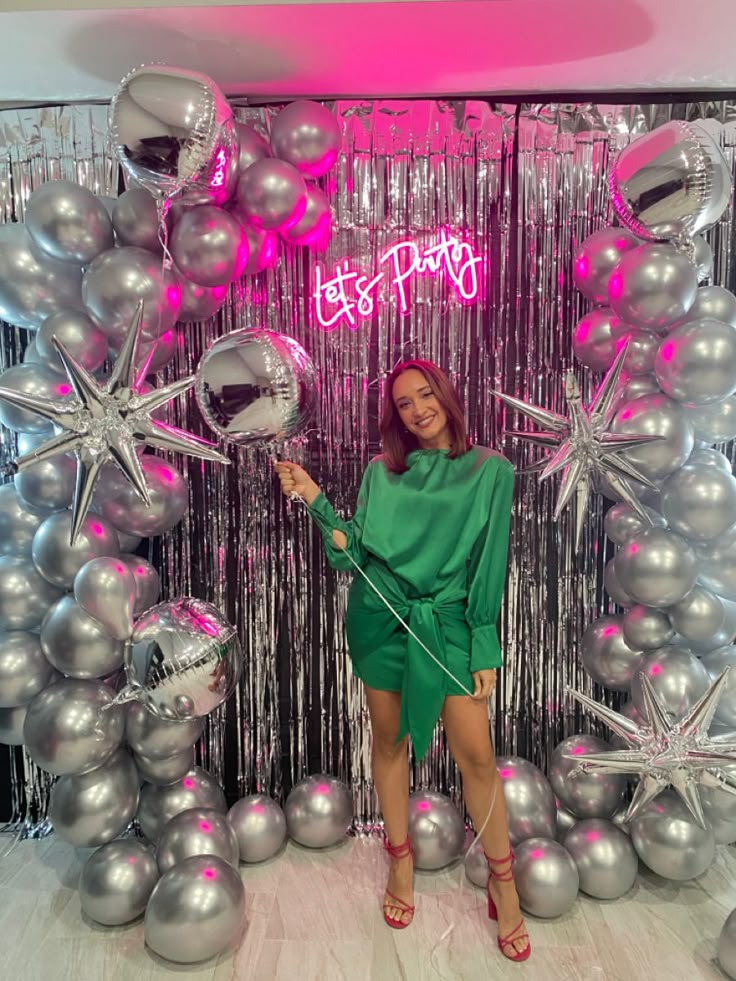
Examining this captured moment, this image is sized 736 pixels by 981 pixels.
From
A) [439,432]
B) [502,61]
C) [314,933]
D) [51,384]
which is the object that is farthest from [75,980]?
[502,61]

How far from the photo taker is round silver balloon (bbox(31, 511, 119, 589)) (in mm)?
2006

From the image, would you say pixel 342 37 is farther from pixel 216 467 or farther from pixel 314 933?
pixel 314 933

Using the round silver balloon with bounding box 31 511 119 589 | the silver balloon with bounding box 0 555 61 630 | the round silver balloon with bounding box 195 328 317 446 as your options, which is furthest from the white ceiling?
the silver balloon with bounding box 0 555 61 630

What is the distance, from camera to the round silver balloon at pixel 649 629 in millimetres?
2156

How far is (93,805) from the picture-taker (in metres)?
2.05

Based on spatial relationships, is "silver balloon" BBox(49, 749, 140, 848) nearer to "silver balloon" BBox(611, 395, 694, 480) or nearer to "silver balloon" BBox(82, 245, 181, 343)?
"silver balloon" BBox(82, 245, 181, 343)

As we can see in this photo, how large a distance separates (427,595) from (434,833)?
2.70 feet

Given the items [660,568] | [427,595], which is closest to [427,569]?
[427,595]

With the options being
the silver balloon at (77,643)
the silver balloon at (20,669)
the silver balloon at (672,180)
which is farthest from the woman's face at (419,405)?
the silver balloon at (20,669)

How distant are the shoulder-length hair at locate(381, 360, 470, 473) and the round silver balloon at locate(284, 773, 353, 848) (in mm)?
1147

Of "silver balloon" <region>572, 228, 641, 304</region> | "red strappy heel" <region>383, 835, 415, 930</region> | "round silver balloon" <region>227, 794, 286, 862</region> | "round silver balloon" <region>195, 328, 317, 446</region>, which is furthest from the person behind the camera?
"round silver balloon" <region>227, 794, 286, 862</region>

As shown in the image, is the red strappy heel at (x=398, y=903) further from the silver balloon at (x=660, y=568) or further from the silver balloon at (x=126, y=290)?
the silver balloon at (x=126, y=290)

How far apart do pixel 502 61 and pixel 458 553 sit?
1.52 meters

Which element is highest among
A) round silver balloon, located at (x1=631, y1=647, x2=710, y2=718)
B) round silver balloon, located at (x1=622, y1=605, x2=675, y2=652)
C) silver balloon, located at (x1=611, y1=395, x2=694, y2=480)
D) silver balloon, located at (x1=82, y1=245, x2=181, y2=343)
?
silver balloon, located at (x1=82, y1=245, x2=181, y2=343)
